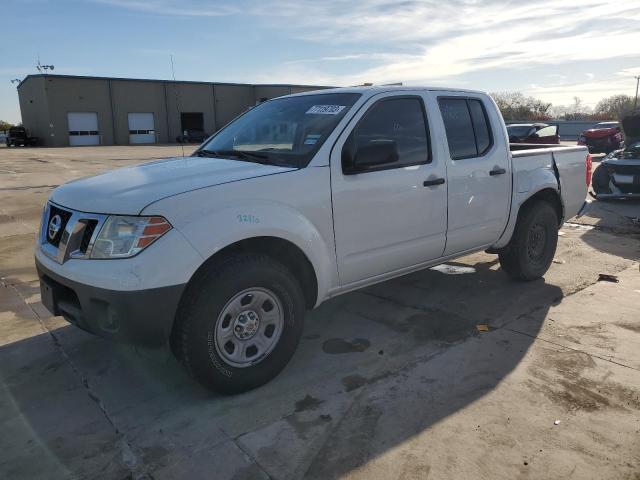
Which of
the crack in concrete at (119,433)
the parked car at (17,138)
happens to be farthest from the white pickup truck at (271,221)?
the parked car at (17,138)

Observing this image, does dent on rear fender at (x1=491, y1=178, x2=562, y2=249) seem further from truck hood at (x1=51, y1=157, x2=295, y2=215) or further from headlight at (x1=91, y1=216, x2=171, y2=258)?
headlight at (x1=91, y1=216, x2=171, y2=258)

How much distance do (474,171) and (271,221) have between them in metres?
2.17

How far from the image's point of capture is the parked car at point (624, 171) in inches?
413

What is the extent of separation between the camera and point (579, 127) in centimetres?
5169

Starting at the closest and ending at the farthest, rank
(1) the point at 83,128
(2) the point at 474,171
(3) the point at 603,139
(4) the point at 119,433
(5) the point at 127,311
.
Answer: (5) the point at 127,311 < (4) the point at 119,433 < (2) the point at 474,171 < (3) the point at 603,139 < (1) the point at 83,128

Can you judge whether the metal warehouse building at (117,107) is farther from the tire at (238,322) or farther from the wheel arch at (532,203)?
the tire at (238,322)

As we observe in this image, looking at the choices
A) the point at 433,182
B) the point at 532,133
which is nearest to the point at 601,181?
the point at 532,133

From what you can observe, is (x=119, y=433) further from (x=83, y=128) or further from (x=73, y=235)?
(x=83, y=128)

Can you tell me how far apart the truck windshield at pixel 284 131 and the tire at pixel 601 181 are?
8943 mm

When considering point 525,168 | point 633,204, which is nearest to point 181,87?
point 633,204

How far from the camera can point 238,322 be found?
3.30 m

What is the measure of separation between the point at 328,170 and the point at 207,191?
2.91 ft

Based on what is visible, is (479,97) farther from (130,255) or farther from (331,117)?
(130,255)

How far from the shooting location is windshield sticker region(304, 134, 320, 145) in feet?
12.2
